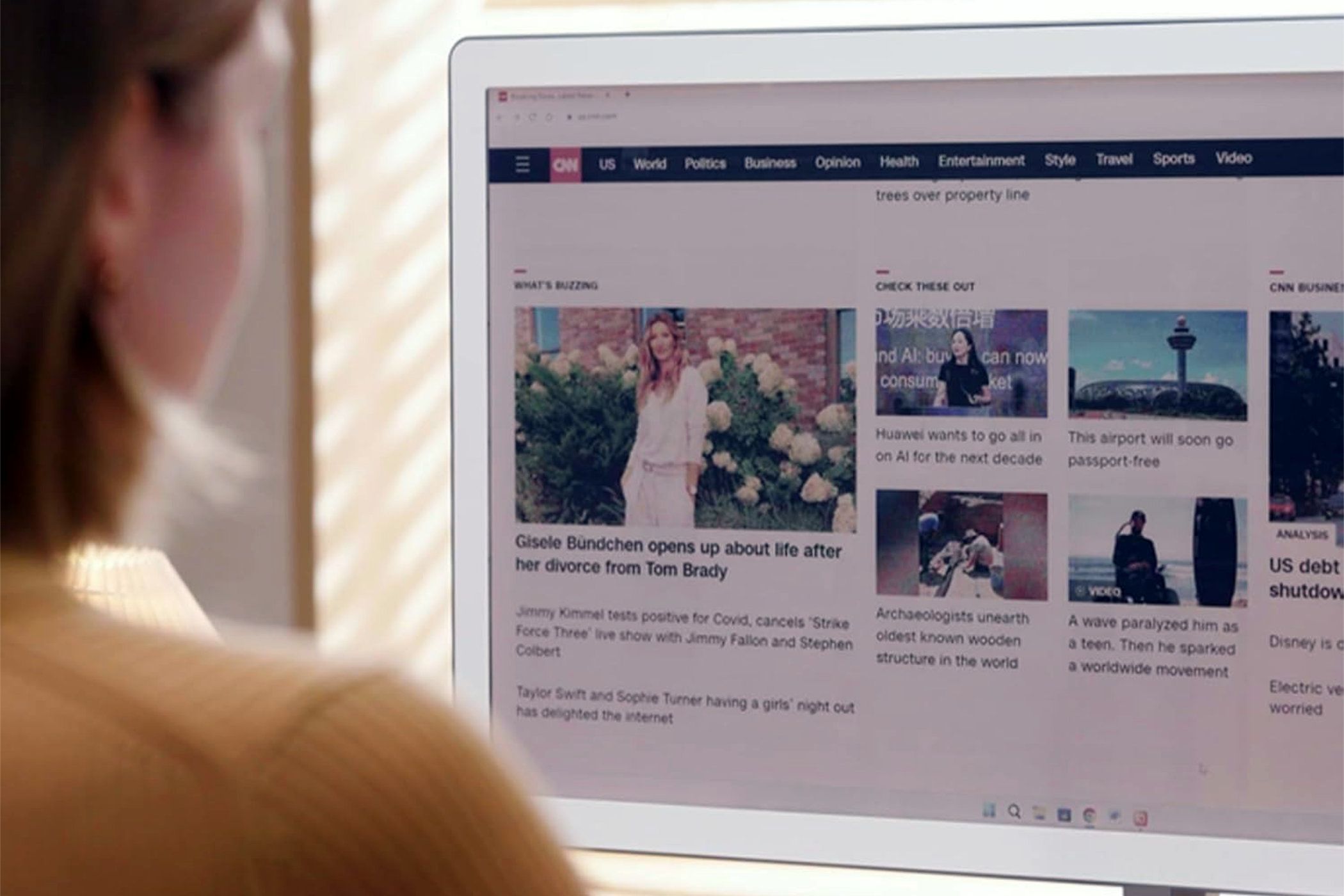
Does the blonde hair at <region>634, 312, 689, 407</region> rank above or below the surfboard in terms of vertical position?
above

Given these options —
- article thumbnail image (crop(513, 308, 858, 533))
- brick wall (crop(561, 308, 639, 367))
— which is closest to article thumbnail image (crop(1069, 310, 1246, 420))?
article thumbnail image (crop(513, 308, 858, 533))

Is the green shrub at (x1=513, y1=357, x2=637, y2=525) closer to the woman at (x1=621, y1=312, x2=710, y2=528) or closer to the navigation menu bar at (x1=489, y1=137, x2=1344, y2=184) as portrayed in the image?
the woman at (x1=621, y1=312, x2=710, y2=528)

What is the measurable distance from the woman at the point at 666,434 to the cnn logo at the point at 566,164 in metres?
0.10

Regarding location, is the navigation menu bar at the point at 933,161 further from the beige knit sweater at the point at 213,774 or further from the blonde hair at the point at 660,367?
the beige knit sweater at the point at 213,774

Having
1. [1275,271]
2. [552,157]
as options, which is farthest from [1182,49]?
[552,157]

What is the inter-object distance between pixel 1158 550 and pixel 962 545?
0.11 meters

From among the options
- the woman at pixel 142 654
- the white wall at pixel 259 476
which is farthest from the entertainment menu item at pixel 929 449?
the woman at pixel 142 654

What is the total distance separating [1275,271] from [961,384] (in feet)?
0.61

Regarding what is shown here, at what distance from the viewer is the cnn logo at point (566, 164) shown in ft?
3.11

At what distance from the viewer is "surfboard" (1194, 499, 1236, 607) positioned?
0.88 meters

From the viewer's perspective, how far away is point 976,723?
91 centimetres

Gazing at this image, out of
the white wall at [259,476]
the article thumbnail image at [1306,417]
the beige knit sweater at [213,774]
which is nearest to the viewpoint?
the beige knit sweater at [213,774]

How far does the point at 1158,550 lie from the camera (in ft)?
2.90

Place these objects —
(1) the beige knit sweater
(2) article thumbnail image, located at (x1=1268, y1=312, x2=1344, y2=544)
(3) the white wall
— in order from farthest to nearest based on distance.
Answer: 1. (3) the white wall
2. (2) article thumbnail image, located at (x1=1268, y1=312, x2=1344, y2=544)
3. (1) the beige knit sweater
